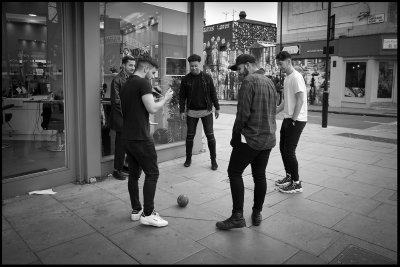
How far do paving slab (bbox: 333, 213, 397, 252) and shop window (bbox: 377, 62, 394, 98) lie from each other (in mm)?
18047

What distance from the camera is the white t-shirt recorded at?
497 cm

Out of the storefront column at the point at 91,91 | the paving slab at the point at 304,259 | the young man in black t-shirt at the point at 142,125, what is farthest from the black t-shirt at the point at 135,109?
the paving slab at the point at 304,259

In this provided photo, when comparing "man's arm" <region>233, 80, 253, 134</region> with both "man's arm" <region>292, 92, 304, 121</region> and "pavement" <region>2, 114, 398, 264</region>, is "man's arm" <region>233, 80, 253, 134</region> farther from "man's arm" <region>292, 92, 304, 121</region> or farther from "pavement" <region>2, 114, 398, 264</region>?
"man's arm" <region>292, 92, 304, 121</region>

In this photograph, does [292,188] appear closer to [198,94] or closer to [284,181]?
[284,181]

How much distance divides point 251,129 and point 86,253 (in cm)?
204

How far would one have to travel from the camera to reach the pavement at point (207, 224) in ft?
11.1

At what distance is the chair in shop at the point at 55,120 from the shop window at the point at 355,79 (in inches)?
748

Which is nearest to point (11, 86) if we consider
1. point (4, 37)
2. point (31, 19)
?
point (4, 37)

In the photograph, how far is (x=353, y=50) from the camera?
20188 mm

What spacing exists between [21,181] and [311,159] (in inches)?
213

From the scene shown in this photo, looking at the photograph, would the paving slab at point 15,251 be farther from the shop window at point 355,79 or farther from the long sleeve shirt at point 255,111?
the shop window at point 355,79

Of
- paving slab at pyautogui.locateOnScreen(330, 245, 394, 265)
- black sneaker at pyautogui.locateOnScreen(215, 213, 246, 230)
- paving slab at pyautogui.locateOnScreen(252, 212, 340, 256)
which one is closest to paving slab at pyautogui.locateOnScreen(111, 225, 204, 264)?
black sneaker at pyautogui.locateOnScreen(215, 213, 246, 230)

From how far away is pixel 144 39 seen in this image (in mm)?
6926

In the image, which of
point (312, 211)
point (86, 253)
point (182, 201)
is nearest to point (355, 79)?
point (312, 211)
